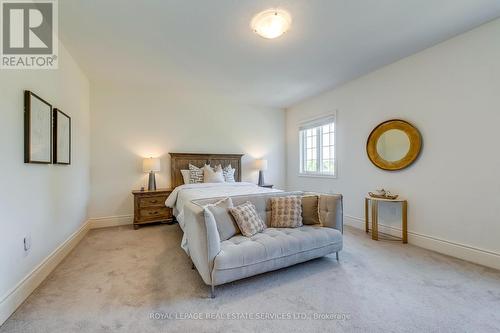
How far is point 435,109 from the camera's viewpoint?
2859 mm

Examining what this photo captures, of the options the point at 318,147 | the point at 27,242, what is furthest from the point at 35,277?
the point at 318,147

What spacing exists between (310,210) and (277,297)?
1.16 m

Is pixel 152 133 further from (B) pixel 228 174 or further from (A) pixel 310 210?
(A) pixel 310 210

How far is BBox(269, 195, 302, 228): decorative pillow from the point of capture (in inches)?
103

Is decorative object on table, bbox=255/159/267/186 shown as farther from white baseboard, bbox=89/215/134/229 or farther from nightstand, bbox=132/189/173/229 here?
white baseboard, bbox=89/215/134/229

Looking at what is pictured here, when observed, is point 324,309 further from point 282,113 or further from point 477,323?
point 282,113

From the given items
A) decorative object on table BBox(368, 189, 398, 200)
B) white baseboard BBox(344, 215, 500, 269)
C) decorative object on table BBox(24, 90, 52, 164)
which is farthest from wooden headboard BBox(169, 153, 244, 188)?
white baseboard BBox(344, 215, 500, 269)

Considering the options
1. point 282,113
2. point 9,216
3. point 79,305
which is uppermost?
point 282,113

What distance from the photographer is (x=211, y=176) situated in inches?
176

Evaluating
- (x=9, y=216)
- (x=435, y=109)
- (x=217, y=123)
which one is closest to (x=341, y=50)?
(x=435, y=109)

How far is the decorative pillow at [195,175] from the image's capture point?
444cm

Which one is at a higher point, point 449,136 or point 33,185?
point 449,136

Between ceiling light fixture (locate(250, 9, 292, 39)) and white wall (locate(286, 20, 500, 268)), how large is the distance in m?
2.05

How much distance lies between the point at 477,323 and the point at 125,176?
194 inches
